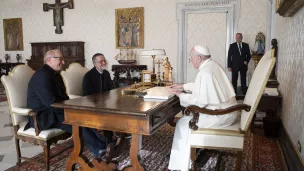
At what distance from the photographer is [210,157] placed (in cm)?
328

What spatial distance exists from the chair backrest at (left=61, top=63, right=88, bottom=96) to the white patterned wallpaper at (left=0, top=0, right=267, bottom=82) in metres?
4.42

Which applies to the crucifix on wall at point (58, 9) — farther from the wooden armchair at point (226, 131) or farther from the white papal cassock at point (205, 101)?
the wooden armchair at point (226, 131)

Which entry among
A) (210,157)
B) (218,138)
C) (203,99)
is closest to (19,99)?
(203,99)

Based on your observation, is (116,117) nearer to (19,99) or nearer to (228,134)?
(228,134)

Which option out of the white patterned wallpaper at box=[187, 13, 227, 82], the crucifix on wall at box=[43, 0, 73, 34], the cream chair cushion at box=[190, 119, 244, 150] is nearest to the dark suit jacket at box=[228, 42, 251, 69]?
the white patterned wallpaper at box=[187, 13, 227, 82]

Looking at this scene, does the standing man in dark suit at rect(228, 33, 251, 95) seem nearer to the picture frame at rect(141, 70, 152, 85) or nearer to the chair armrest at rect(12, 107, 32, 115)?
the picture frame at rect(141, 70, 152, 85)

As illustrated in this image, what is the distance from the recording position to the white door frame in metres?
7.28

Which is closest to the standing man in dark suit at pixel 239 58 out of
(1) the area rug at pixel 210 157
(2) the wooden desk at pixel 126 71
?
(2) the wooden desk at pixel 126 71

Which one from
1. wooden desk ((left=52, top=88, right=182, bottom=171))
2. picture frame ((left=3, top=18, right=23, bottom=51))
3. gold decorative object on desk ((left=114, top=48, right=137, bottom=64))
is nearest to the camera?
wooden desk ((left=52, top=88, right=182, bottom=171))

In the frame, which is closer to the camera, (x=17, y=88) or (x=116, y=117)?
(x=116, y=117)

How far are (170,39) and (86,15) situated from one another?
3.11m

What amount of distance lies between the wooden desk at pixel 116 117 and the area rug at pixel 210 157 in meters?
0.63

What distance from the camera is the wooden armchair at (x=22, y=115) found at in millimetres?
2811

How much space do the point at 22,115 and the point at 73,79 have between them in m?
0.99
